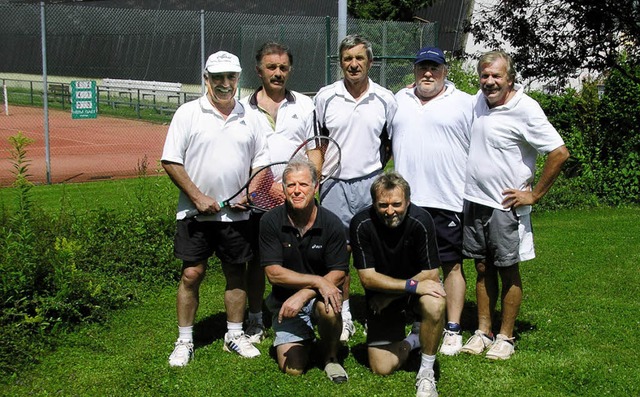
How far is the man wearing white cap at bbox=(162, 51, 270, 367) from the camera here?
5.49 metres

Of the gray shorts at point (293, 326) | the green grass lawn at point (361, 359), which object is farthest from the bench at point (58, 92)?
the gray shorts at point (293, 326)

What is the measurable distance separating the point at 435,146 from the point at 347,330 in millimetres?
1598

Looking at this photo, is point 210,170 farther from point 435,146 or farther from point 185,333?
point 435,146

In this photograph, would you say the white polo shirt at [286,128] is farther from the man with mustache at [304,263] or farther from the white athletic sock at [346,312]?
the white athletic sock at [346,312]

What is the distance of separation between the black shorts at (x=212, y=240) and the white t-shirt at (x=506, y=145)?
167 centimetres

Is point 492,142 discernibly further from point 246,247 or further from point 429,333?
point 246,247

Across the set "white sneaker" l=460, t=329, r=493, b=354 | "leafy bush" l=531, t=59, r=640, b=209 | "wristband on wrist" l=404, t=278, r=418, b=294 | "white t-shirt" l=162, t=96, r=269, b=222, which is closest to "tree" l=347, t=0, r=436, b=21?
"leafy bush" l=531, t=59, r=640, b=209

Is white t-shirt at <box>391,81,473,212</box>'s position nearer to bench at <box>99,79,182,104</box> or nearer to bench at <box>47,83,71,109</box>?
bench at <box>99,79,182,104</box>

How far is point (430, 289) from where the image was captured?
5207 mm

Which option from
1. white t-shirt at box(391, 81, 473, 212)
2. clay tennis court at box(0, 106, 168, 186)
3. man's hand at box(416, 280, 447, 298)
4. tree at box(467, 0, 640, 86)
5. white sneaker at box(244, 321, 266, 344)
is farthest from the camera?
clay tennis court at box(0, 106, 168, 186)

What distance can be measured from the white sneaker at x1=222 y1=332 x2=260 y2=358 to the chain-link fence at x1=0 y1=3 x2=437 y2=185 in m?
10.9

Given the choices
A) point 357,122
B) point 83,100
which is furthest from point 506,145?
point 83,100

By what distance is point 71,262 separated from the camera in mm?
6703

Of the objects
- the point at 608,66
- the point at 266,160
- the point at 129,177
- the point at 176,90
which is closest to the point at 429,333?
the point at 266,160
